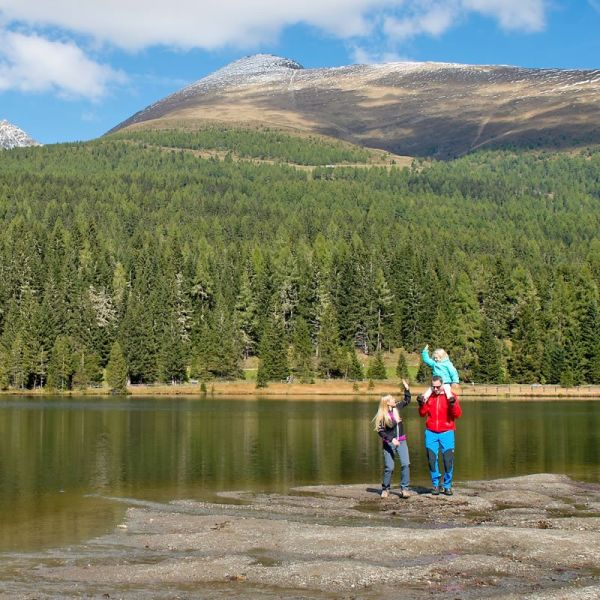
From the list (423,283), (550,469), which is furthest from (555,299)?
(550,469)

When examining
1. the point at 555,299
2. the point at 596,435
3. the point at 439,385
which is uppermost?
the point at 555,299

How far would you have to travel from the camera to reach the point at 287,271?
640 feet

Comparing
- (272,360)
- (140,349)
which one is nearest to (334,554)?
(272,360)

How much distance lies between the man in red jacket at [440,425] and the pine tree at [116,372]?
118 meters

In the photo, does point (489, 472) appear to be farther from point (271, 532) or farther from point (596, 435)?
point (596, 435)

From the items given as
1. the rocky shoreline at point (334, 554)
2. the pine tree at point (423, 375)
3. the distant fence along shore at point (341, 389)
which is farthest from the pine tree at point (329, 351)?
the rocky shoreline at point (334, 554)

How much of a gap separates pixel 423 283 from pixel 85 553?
167 metres

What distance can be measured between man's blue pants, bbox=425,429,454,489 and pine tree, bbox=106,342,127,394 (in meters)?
118

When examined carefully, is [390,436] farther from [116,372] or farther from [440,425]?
[116,372]

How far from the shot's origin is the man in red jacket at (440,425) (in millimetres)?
33188

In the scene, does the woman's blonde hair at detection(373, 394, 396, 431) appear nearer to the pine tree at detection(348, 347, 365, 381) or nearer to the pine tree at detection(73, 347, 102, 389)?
the pine tree at detection(348, 347, 365, 381)

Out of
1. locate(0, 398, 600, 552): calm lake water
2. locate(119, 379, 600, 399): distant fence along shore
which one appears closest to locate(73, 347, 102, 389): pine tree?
locate(119, 379, 600, 399): distant fence along shore

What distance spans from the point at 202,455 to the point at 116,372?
326 ft

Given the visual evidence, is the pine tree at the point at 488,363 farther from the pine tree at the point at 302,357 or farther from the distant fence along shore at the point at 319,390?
the pine tree at the point at 302,357
